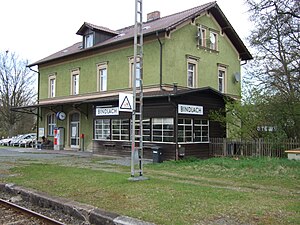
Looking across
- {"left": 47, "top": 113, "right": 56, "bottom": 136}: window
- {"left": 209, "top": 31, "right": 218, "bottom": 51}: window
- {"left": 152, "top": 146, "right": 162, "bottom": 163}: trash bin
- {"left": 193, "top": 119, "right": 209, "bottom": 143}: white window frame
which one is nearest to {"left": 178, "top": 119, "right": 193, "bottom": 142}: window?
{"left": 193, "top": 119, "right": 209, "bottom": 143}: white window frame

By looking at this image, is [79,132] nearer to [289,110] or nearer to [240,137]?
[240,137]

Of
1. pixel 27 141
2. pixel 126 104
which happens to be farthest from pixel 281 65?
pixel 27 141

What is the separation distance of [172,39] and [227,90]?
24.2 feet

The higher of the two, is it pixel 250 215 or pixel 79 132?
pixel 79 132

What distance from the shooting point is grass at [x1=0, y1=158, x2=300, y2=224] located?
6871mm

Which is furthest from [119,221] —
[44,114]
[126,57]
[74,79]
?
[44,114]

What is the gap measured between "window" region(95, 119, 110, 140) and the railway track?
1400 cm

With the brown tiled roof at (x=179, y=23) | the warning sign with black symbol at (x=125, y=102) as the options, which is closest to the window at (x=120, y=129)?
the brown tiled roof at (x=179, y=23)

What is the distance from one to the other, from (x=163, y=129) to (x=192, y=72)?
6.08m

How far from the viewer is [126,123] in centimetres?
2108

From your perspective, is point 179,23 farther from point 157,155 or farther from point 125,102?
point 125,102

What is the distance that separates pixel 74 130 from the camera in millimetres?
28266

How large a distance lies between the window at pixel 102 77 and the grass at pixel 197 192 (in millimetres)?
12047

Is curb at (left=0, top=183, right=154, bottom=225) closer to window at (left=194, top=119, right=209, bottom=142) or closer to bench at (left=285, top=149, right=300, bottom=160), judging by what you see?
bench at (left=285, top=149, right=300, bottom=160)
